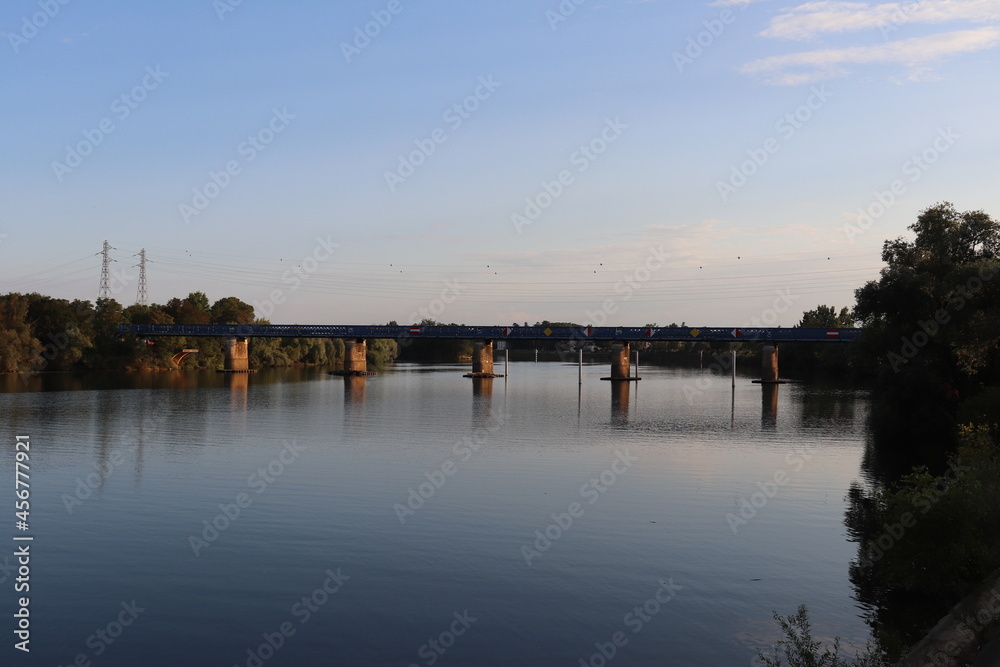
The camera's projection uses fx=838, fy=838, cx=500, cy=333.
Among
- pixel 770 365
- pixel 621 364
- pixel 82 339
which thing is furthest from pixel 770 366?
pixel 82 339

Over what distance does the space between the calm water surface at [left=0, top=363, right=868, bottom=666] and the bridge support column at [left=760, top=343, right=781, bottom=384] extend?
78.9 meters

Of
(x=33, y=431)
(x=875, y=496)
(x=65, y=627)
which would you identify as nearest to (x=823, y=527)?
(x=875, y=496)

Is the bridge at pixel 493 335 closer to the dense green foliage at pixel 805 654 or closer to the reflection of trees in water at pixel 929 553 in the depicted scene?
the reflection of trees in water at pixel 929 553

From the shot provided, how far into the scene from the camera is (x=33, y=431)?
59.8 m

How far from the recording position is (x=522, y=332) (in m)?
162

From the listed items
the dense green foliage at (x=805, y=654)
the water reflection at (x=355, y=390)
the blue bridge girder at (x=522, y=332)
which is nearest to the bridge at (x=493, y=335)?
the blue bridge girder at (x=522, y=332)

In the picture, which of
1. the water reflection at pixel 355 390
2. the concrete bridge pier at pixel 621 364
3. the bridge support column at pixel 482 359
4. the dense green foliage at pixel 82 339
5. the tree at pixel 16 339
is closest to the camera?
the water reflection at pixel 355 390

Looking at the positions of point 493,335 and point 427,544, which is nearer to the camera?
point 427,544

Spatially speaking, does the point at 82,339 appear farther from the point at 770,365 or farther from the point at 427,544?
the point at 427,544

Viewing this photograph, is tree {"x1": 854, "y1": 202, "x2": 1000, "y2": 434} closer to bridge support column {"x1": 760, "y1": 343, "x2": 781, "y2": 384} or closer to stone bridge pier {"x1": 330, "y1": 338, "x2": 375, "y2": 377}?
bridge support column {"x1": 760, "y1": 343, "x2": 781, "y2": 384}

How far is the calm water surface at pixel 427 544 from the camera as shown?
68.4 ft

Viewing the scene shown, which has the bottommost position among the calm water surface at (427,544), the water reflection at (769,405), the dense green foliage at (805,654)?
the water reflection at (769,405)

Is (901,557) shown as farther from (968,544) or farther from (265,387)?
(265,387)

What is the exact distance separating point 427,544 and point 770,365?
12408 centimetres
